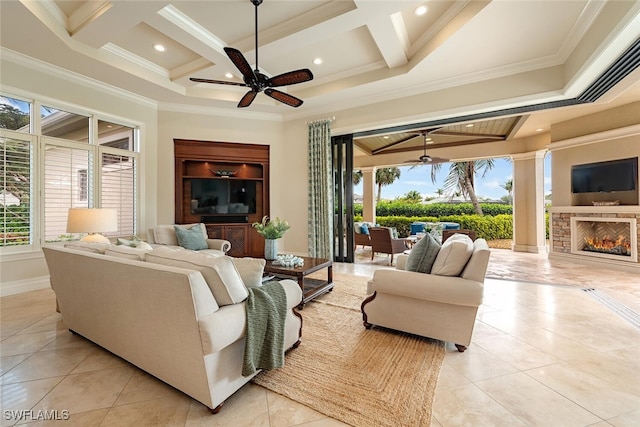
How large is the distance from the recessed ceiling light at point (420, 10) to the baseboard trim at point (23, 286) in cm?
612

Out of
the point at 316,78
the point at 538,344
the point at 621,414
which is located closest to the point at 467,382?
the point at 621,414

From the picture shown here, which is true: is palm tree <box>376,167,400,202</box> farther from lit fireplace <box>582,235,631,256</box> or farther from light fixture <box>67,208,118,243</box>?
light fixture <box>67,208,118,243</box>

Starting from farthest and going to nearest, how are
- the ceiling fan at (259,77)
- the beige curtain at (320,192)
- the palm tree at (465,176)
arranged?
the palm tree at (465,176) → the beige curtain at (320,192) → the ceiling fan at (259,77)

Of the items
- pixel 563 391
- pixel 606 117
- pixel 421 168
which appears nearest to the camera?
pixel 563 391

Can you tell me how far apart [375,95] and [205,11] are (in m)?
2.96

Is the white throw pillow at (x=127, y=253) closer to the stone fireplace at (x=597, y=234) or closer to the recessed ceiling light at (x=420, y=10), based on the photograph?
the recessed ceiling light at (x=420, y=10)

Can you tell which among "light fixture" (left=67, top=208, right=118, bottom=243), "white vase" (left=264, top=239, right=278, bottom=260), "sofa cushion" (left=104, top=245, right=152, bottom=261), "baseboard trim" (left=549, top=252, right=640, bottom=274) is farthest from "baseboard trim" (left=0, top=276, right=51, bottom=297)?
"baseboard trim" (left=549, top=252, right=640, bottom=274)

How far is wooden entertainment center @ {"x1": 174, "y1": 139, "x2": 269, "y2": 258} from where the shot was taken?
5762 millimetres

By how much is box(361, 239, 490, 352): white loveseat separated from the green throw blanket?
1050 millimetres

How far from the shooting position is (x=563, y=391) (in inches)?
70.2

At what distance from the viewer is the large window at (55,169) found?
3705mm

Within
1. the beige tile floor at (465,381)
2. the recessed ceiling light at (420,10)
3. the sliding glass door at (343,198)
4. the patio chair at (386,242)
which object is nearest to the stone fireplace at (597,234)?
the beige tile floor at (465,381)

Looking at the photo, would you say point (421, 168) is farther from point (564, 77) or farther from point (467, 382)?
point (467, 382)

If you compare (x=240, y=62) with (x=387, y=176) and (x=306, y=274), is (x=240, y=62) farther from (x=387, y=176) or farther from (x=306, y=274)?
(x=387, y=176)
